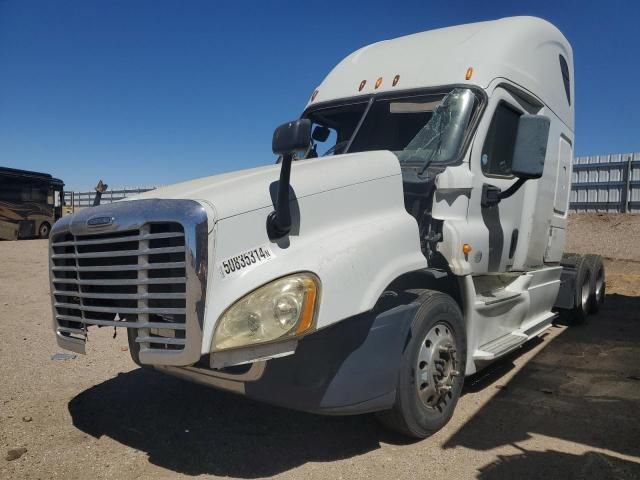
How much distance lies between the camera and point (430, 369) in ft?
11.8

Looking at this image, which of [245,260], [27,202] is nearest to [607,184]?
[245,260]

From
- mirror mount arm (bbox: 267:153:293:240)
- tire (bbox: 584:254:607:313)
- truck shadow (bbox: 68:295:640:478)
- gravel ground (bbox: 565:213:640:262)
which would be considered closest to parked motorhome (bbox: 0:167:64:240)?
truck shadow (bbox: 68:295:640:478)

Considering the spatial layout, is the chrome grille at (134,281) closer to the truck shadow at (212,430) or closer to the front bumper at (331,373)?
the front bumper at (331,373)

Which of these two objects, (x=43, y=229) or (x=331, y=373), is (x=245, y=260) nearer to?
(x=331, y=373)

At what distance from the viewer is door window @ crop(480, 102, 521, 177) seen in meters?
4.45

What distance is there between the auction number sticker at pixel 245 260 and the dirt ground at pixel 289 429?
4.35 ft

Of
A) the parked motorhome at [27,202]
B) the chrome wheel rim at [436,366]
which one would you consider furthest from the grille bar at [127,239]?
the parked motorhome at [27,202]

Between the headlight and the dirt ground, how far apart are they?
1.01 meters

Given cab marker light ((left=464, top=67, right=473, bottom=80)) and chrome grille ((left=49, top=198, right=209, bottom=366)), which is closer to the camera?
chrome grille ((left=49, top=198, right=209, bottom=366))

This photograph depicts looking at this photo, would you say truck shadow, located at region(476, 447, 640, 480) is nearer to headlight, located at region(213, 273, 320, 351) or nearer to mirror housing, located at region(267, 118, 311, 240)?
headlight, located at region(213, 273, 320, 351)

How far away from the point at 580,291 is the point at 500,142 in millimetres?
3663

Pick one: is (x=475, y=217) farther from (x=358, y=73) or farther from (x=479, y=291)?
(x=358, y=73)

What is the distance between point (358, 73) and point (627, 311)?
6.32 m

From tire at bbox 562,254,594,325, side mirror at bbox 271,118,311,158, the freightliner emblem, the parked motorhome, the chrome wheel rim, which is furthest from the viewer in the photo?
the parked motorhome
